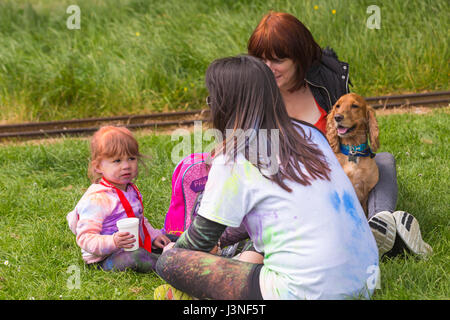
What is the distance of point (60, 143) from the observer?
6.85 metres

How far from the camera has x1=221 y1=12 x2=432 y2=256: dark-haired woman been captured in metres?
3.60

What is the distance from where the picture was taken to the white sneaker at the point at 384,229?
3.55 metres

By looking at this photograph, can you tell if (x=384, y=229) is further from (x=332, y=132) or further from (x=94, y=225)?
(x=94, y=225)

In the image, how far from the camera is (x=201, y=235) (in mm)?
2865

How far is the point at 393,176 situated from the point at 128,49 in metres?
6.19

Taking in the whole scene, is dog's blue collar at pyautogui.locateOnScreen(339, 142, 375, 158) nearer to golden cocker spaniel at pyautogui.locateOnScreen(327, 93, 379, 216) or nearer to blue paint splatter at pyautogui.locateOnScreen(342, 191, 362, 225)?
golden cocker spaniel at pyautogui.locateOnScreen(327, 93, 379, 216)

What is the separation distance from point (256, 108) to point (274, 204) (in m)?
0.46

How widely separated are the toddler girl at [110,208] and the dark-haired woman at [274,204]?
1.03 meters

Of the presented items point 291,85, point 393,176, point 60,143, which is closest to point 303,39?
point 291,85
